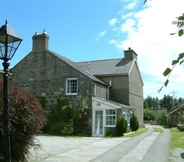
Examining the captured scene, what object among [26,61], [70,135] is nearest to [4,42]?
[70,135]

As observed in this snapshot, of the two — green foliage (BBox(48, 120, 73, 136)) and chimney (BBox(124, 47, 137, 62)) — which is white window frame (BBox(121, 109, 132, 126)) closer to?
green foliage (BBox(48, 120, 73, 136))

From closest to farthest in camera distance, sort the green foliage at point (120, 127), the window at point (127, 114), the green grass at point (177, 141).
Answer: the green grass at point (177, 141)
the green foliage at point (120, 127)
the window at point (127, 114)

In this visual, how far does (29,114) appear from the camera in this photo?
882 cm

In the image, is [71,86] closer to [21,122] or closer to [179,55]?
[21,122]

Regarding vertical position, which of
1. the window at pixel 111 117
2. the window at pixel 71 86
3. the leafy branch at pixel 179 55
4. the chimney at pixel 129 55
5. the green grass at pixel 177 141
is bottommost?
the green grass at pixel 177 141

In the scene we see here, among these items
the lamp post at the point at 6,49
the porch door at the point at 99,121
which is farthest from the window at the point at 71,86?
the lamp post at the point at 6,49

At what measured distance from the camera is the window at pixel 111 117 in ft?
73.5

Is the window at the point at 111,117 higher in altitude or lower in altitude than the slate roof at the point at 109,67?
lower

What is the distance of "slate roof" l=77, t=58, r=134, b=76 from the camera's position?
89.2 feet

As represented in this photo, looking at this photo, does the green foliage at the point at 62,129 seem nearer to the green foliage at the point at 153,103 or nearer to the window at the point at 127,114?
the window at the point at 127,114

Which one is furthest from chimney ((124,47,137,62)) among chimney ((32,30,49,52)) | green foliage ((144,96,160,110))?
green foliage ((144,96,160,110))

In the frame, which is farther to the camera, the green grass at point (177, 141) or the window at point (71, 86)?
the window at point (71, 86)

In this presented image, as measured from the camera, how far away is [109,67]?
28.7 m

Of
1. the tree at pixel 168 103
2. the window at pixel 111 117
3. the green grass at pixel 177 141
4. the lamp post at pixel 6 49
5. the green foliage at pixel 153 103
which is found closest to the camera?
the lamp post at pixel 6 49
